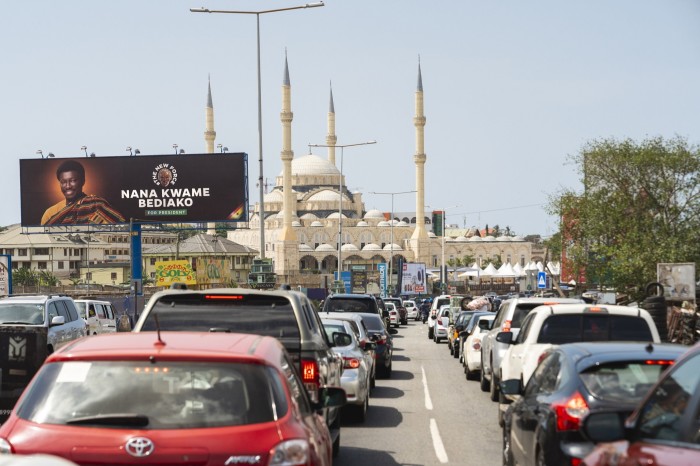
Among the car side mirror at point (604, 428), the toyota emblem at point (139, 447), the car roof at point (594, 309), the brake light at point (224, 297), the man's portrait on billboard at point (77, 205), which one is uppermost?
the man's portrait on billboard at point (77, 205)

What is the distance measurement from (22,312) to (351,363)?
28.1ft

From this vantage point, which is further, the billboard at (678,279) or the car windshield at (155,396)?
the billboard at (678,279)

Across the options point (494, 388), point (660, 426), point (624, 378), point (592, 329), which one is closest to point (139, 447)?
point (660, 426)

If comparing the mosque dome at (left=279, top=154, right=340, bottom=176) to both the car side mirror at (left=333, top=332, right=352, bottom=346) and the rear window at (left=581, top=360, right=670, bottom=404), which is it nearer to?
the car side mirror at (left=333, top=332, right=352, bottom=346)

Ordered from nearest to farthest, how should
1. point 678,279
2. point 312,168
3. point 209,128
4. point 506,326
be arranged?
point 506,326
point 678,279
point 209,128
point 312,168

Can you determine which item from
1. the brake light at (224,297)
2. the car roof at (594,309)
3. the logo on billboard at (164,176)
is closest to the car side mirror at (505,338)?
the car roof at (594,309)

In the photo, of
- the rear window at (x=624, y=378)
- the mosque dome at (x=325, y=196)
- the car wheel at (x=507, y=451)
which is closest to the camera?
the rear window at (x=624, y=378)

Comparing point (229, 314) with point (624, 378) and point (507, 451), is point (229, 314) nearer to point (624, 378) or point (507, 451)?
point (507, 451)

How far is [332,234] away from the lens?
183375 millimetres

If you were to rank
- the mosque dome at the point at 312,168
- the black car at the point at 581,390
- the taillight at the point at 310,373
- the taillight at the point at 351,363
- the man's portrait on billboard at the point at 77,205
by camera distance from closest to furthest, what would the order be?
the black car at the point at 581,390, the taillight at the point at 310,373, the taillight at the point at 351,363, the man's portrait on billboard at the point at 77,205, the mosque dome at the point at 312,168

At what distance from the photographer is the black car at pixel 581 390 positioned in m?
8.25

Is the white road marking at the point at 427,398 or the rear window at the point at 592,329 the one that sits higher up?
the rear window at the point at 592,329

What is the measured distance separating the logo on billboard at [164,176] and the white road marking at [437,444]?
44.5 meters

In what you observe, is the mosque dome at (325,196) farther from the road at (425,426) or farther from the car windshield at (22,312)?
the car windshield at (22,312)
